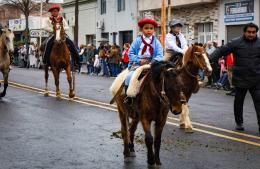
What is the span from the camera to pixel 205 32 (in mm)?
34688

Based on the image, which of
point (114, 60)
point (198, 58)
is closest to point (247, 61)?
point (198, 58)

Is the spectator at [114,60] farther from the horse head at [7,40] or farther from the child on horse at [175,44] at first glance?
the child on horse at [175,44]

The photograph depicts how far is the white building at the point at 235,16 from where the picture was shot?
96.1ft

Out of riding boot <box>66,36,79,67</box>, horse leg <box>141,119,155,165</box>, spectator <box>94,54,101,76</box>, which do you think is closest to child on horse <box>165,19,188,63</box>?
horse leg <box>141,119,155,165</box>

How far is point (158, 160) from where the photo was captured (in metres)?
7.52

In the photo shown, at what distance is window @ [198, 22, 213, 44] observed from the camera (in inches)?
1342

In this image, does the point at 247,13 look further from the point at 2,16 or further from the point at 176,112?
the point at 2,16

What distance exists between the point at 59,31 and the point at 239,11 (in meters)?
16.9

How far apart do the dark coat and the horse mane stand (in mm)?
4020

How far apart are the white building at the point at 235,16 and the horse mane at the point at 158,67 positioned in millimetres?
22718

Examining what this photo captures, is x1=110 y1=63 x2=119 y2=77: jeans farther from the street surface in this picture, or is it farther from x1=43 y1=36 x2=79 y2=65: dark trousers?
the street surface

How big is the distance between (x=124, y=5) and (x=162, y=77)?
3826 centimetres

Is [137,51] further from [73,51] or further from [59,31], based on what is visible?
[73,51]

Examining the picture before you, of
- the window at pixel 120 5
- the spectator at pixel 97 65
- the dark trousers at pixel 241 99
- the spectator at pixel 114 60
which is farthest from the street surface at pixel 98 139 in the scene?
the window at pixel 120 5
